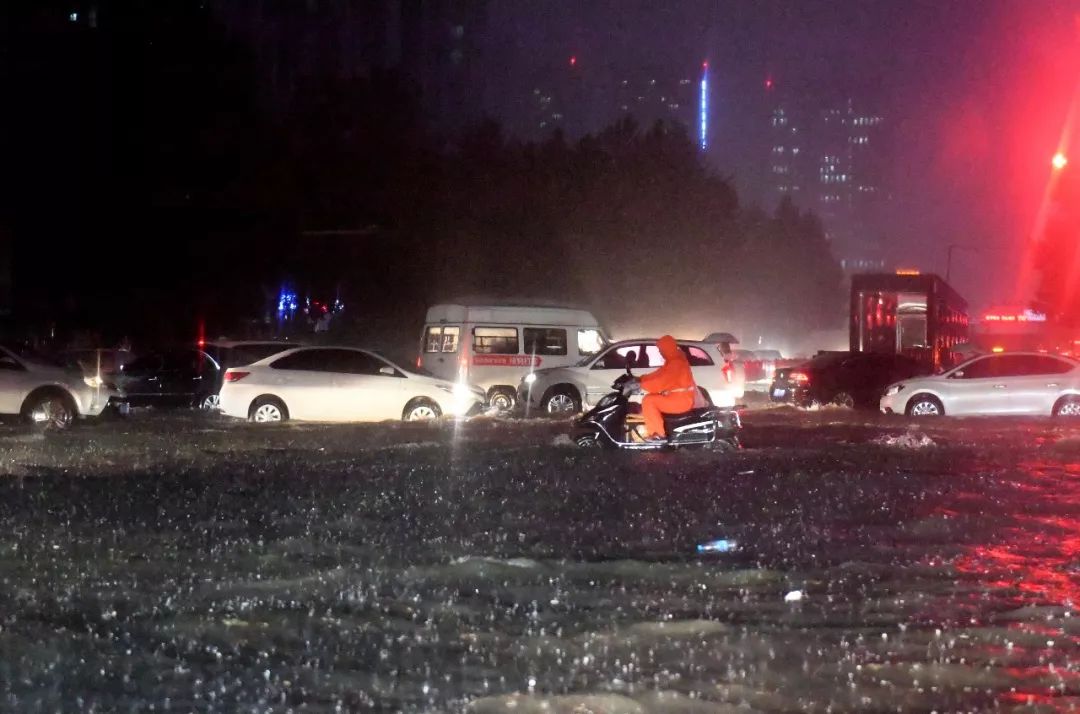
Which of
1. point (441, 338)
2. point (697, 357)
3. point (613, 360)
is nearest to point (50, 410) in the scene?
point (441, 338)

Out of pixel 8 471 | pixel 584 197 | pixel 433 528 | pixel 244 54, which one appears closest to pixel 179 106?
pixel 244 54

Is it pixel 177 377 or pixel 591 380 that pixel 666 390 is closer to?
pixel 591 380

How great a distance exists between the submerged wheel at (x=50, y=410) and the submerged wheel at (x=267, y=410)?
113 inches

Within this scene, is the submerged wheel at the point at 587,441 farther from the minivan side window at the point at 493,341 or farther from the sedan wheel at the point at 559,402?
the minivan side window at the point at 493,341

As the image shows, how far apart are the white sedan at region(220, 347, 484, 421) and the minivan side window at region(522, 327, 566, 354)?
149 inches

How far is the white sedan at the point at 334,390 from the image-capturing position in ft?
66.7

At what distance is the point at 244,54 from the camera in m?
38.3

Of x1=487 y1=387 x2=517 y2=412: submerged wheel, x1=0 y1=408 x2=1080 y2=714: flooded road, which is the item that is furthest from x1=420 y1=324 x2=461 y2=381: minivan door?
x1=0 y1=408 x2=1080 y2=714: flooded road

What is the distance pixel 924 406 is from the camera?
23.9m

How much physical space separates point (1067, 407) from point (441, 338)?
1195 cm

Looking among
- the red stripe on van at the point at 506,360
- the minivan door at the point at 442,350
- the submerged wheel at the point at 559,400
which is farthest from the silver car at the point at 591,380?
the minivan door at the point at 442,350

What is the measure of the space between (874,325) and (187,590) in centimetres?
2837

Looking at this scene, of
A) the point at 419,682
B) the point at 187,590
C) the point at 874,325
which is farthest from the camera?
the point at 874,325

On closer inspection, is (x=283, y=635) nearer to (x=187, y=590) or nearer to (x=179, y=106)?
(x=187, y=590)
